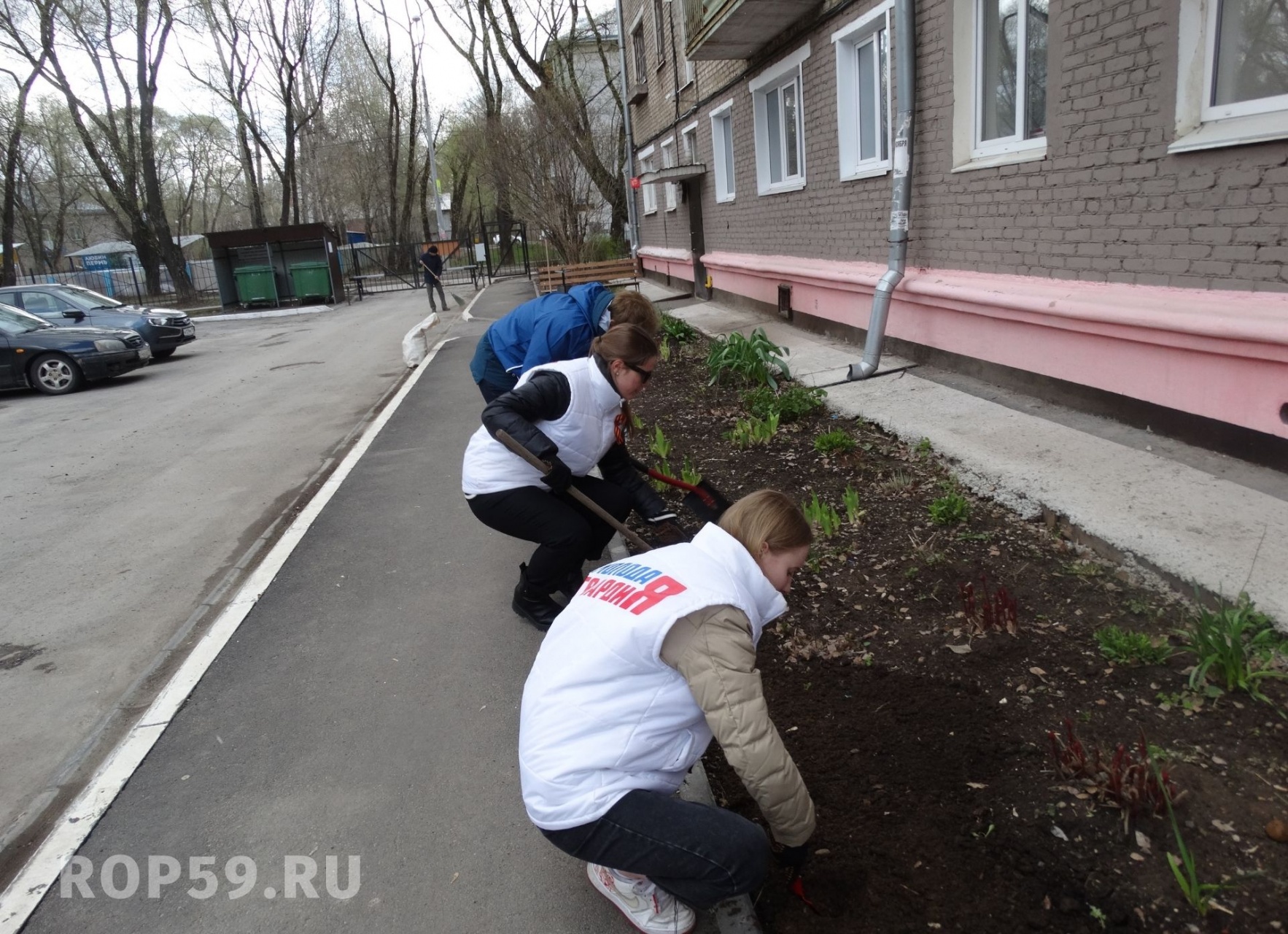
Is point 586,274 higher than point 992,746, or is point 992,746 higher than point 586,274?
point 586,274

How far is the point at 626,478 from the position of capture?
4102 millimetres

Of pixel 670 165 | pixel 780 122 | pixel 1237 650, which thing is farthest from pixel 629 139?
pixel 1237 650

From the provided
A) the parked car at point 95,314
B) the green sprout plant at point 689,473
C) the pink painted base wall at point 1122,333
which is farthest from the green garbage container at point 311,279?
the green sprout plant at point 689,473

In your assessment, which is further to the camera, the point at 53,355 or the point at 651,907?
the point at 53,355

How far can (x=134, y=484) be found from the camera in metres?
7.20

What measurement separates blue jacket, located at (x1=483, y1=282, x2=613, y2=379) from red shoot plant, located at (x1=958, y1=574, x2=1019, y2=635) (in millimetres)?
2266

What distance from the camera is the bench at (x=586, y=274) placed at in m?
19.5

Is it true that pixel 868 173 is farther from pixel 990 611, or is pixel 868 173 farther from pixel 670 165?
pixel 670 165

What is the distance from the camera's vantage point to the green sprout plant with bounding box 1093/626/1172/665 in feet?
9.37

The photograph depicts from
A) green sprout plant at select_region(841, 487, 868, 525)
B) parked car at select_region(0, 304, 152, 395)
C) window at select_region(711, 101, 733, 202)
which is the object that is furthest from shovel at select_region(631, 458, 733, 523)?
parked car at select_region(0, 304, 152, 395)

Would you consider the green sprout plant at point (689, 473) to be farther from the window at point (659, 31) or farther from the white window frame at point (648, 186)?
the white window frame at point (648, 186)

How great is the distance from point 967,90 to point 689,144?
11028 millimetres

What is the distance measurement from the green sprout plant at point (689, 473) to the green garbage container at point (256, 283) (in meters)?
25.6

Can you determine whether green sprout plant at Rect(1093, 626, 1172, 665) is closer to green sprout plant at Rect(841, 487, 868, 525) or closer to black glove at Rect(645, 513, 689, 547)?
green sprout plant at Rect(841, 487, 868, 525)
